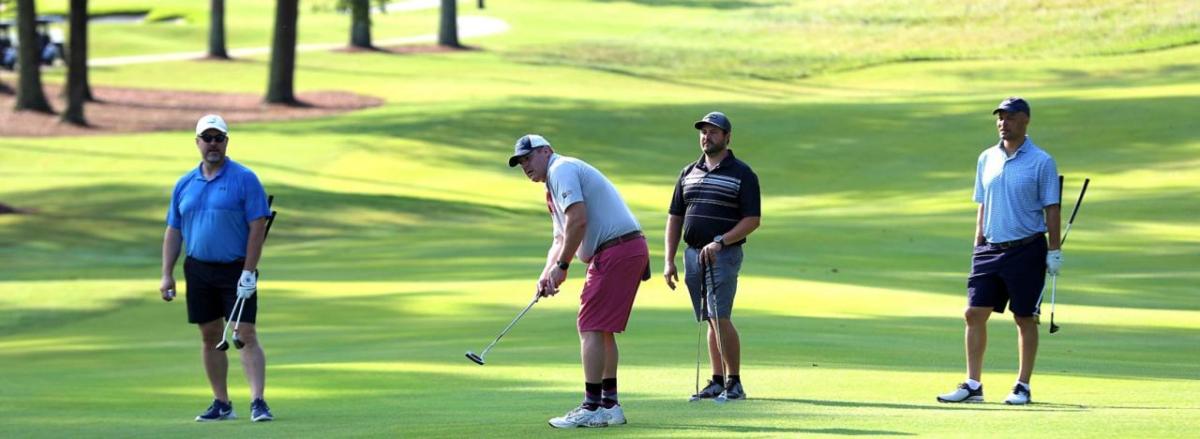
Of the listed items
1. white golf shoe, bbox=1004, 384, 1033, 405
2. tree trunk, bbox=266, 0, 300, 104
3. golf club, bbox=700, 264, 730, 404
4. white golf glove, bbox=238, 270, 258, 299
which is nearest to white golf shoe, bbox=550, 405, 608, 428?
golf club, bbox=700, 264, 730, 404

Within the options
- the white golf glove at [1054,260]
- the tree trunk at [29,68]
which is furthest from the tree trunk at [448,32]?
→ the white golf glove at [1054,260]

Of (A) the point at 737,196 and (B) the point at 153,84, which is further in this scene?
(B) the point at 153,84

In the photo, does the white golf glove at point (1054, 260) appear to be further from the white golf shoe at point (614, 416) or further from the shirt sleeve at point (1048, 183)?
the white golf shoe at point (614, 416)

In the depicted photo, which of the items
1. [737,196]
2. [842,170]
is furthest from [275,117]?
[737,196]

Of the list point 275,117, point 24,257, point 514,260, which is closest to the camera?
point 514,260

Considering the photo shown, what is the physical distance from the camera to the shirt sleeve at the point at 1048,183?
12.8 metres

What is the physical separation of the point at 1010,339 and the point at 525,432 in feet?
26.9

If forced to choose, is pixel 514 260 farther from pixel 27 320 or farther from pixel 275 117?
pixel 275 117

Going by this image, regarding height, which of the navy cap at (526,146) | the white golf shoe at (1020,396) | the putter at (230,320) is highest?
the navy cap at (526,146)

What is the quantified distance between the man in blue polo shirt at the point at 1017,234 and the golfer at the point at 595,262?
2476 millimetres

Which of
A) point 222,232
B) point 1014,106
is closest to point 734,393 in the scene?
point 1014,106

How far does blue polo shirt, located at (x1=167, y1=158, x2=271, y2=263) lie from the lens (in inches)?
501

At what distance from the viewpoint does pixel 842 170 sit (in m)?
43.0

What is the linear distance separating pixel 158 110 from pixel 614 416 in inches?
1883
